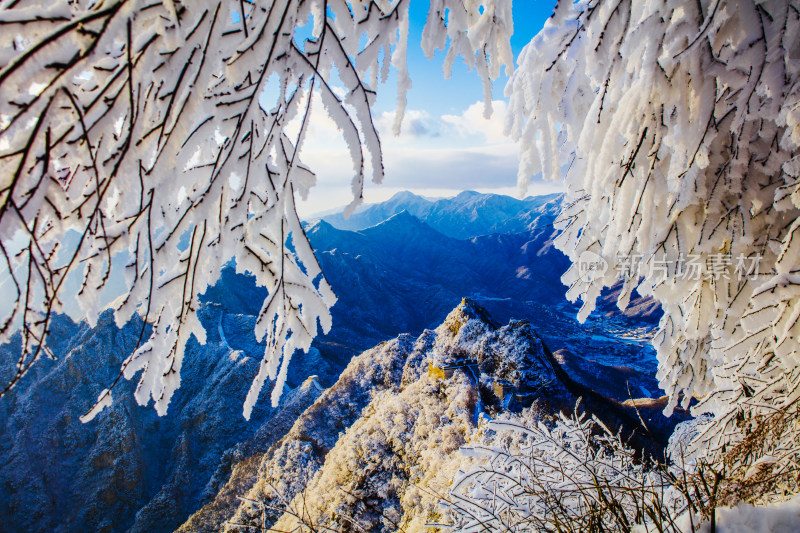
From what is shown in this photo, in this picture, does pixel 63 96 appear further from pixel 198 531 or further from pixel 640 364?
pixel 640 364

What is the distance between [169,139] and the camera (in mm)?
836

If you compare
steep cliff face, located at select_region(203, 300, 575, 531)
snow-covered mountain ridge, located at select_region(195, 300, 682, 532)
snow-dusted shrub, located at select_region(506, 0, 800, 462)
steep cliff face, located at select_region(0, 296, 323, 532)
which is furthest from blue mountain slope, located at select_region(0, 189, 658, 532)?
snow-dusted shrub, located at select_region(506, 0, 800, 462)

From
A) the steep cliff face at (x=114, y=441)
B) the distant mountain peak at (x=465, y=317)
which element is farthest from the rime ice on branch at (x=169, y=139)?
the steep cliff face at (x=114, y=441)

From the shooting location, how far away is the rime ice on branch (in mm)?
648

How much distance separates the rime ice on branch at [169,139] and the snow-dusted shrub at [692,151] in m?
0.44

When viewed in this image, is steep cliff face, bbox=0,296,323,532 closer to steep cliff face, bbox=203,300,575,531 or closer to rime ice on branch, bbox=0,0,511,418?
steep cliff face, bbox=203,300,575,531

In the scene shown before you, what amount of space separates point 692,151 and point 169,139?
186cm

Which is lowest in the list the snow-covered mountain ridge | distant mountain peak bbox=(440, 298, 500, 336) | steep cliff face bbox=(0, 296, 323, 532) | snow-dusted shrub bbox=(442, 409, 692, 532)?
steep cliff face bbox=(0, 296, 323, 532)

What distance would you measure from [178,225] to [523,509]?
2.18m

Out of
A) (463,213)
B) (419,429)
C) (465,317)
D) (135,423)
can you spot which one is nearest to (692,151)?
(419,429)

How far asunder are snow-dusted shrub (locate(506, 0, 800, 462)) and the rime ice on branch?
44 centimetres

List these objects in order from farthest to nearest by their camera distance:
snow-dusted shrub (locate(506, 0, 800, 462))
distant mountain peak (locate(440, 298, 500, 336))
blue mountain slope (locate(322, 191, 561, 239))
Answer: blue mountain slope (locate(322, 191, 561, 239)) < distant mountain peak (locate(440, 298, 500, 336)) < snow-dusted shrub (locate(506, 0, 800, 462))

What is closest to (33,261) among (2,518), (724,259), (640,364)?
(724,259)

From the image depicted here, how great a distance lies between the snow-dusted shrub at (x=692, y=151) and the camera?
4.25 ft
